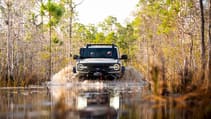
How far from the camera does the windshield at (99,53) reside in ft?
82.5

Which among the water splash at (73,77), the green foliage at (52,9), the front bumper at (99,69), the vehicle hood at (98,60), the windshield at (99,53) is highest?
the green foliage at (52,9)

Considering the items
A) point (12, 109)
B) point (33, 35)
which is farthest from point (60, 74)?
point (33, 35)

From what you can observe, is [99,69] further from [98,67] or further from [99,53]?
[99,53]

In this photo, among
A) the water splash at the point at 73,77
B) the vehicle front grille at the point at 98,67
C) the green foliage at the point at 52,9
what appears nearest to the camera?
the vehicle front grille at the point at 98,67

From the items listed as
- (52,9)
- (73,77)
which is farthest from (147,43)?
(73,77)

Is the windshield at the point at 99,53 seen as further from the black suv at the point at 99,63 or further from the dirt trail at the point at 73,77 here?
the dirt trail at the point at 73,77

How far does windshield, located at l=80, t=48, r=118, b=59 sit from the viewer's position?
2514 cm

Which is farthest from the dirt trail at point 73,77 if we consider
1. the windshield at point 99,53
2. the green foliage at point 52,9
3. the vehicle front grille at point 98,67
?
the green foliage at point 52,9

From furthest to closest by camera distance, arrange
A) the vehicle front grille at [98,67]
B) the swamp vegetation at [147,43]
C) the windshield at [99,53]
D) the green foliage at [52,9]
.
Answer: the green foliage at [52,9], the windshield at [99,53], the vehicle front grille at [98,67], the swamp vegetation at [147,43]

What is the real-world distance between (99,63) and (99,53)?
143cm

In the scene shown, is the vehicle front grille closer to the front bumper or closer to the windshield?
the front bumper

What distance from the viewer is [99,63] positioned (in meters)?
23.8

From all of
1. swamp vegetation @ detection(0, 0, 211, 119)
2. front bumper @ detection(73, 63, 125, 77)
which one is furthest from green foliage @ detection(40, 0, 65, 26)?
front bumper @ detection(73, 63, 125, 77)

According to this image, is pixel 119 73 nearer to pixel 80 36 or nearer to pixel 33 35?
pixel 33 35
